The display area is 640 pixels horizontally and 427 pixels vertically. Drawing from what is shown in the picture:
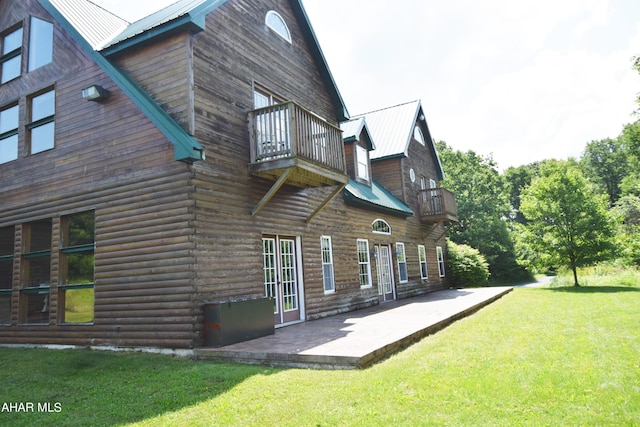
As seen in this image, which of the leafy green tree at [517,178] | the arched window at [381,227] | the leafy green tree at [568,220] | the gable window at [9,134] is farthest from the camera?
the leafy green tree at [517,178]

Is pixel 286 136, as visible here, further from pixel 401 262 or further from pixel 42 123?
pixel 401 262

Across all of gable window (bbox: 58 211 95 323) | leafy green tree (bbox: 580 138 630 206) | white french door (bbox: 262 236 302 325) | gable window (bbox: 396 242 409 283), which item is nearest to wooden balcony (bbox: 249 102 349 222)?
white french door (bbox: 262 236 302 325)

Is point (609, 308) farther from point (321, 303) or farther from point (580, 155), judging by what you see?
point (580, 155)

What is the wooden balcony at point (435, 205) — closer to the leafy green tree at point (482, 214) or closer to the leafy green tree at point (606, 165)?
the leafy green tree at point (482, 214)

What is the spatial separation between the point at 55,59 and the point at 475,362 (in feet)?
35.8

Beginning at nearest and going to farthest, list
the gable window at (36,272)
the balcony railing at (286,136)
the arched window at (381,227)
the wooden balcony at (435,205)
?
A: the balcony railing at (286,136)
the gable window at (36,272)
the arched window at (381,227)
the wooden balcony at (435,205)

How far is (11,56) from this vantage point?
10984 millimetres

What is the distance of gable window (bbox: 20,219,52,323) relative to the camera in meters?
9.45

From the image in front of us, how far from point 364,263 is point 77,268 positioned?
8592 millimetres

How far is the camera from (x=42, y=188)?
966cm

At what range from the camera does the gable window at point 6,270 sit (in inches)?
395

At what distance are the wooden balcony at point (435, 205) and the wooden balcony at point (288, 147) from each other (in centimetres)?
1070

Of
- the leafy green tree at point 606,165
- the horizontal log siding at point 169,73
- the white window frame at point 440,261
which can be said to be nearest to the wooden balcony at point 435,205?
the white window frame at point 440,261

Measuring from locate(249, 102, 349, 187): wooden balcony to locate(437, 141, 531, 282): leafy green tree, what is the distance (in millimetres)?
26054
